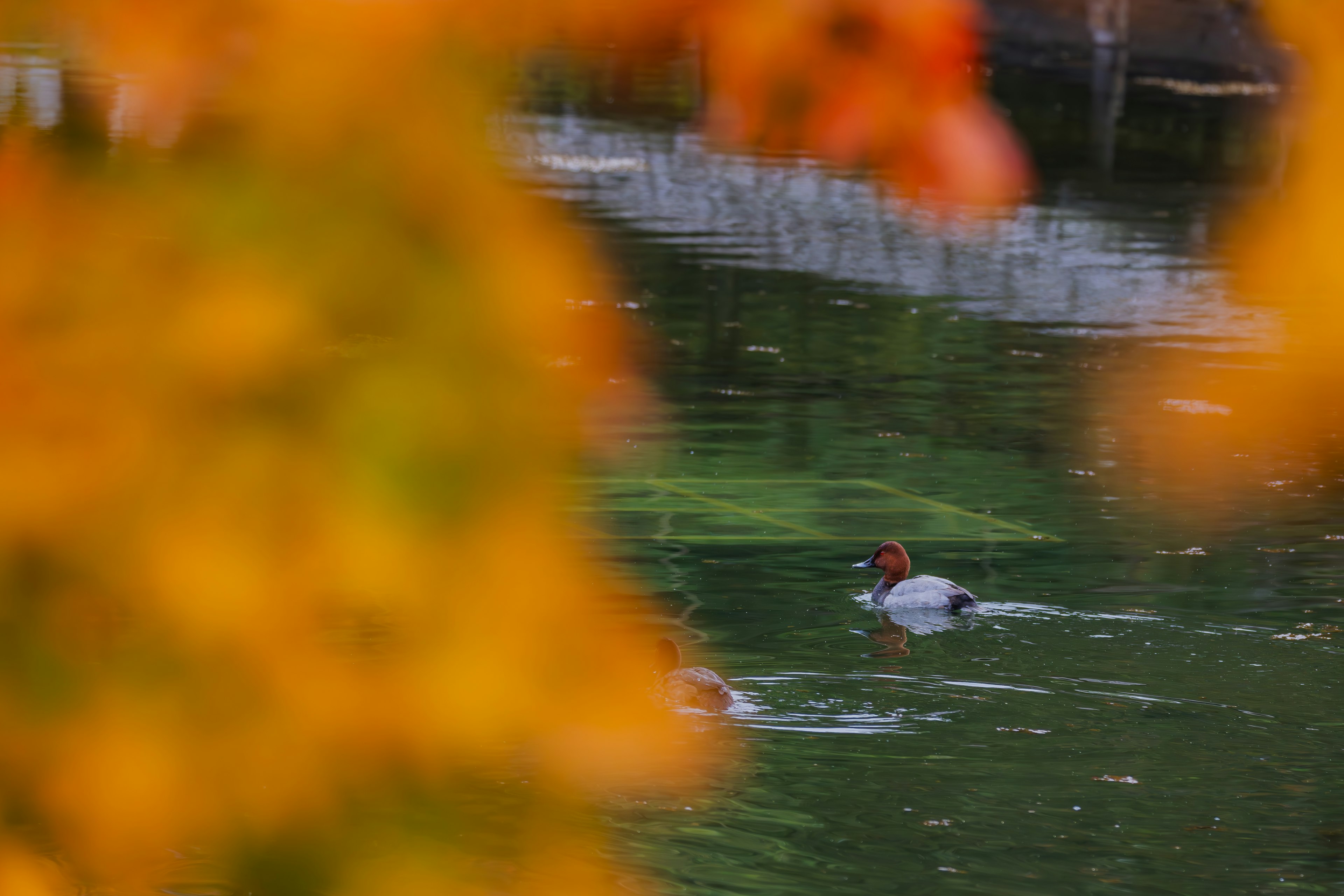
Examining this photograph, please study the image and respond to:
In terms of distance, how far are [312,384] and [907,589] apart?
8076 mm

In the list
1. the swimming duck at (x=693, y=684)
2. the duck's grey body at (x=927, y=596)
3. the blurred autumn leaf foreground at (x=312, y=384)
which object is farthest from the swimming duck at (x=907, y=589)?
the blurred autumn leaf foreground at (x=312, y=384)

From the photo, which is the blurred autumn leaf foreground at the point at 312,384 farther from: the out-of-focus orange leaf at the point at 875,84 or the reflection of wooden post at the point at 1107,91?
the reflection of wooden post at the point at 1107,91

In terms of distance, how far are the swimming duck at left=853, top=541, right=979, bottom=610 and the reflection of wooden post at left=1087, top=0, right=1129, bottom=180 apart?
13.4 meters

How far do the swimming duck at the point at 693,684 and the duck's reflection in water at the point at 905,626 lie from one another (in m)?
0.95

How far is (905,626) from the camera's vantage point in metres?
9.12

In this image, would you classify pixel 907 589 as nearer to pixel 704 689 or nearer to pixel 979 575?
pixel 979 575

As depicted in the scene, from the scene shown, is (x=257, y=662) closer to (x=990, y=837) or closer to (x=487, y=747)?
(x=487, y=747)

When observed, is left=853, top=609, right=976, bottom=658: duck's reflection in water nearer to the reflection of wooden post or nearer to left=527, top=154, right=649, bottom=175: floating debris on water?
the reflection of wooden post

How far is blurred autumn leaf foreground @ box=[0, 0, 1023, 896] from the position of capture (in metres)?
1.32

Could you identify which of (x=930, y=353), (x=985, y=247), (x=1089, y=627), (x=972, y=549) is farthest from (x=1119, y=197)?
(x=1089, y=627)

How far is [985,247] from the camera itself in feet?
72.4

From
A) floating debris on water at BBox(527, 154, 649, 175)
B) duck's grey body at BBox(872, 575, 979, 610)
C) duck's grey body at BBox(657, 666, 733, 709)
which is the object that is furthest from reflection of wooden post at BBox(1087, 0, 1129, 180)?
duck's grey body at BBox(657, 666, 733, 709)

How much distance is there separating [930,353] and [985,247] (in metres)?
5.77

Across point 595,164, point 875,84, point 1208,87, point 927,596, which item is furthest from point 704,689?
point 1208,87
